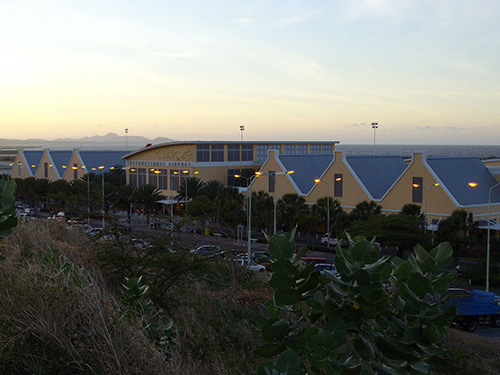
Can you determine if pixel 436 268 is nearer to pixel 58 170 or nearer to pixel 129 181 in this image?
pixel 129 181

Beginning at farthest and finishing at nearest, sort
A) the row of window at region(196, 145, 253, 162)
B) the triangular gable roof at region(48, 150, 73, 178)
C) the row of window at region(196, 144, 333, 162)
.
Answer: the triangular gable roof at region(48, 150, 73, 178)
the row of window at region(196, 144, 333, 162)
the row of window at region(196, 145, 253, 162)

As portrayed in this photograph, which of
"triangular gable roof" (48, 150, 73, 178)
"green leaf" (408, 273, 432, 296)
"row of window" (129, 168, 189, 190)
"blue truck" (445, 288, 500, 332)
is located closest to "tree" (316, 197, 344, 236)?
"blue truck" (445, 288, 500, 332)

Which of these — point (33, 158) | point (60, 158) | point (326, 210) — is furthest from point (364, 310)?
point (33, 158)

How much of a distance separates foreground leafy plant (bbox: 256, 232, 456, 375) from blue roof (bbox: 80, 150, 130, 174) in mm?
75430

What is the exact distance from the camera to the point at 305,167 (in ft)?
189

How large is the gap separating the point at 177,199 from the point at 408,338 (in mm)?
54711

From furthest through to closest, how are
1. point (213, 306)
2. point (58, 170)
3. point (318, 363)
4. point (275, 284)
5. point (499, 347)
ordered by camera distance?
point (58, 170) → point (499, 347) → point (213, 306) → point (275, 284) → point (318, 363)

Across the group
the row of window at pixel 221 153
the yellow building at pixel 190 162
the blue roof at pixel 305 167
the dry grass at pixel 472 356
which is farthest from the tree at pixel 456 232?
the row of window at pixel 221 153

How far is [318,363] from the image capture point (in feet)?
12.7

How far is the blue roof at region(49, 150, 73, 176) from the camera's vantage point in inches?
3142

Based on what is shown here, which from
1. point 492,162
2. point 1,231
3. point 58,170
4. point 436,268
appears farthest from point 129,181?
point 436,268

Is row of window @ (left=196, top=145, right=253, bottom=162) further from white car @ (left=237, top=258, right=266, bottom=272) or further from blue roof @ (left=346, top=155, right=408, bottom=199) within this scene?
white car @ (left=237, top=258, right=266, bottom=272)

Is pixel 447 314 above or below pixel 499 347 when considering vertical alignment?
above

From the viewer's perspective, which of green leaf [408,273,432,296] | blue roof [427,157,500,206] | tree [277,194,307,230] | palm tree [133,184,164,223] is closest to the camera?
green leaf [408,273,432,296]
